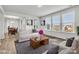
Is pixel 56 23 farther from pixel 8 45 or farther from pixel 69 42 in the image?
pixel 8 45

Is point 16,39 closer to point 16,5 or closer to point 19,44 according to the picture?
point 19,44

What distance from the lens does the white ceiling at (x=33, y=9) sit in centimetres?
136

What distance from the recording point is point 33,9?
1461 millimetres

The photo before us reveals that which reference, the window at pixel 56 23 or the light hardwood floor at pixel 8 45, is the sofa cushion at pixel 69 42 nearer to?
the window at pixel 56 23

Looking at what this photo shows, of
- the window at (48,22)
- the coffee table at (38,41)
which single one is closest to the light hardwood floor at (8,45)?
the coffee table at (38,41)

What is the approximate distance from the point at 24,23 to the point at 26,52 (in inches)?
21.9

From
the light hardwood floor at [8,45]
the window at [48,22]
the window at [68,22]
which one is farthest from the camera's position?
the window at [48,22]

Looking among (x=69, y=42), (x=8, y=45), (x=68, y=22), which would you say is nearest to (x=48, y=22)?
(x=68, y=22)

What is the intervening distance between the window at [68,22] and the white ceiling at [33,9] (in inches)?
7.8

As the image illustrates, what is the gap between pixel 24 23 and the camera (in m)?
1.56

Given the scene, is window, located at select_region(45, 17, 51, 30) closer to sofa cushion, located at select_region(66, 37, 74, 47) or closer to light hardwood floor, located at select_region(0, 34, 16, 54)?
sofa cushion, located at select_region(66, 37, 74, 47)

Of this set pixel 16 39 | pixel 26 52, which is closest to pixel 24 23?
pixel 16 39
